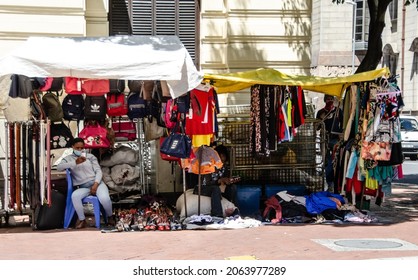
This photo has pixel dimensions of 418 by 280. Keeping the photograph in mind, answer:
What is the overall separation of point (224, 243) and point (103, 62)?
3036 millimetres

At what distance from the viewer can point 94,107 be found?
11.6 m

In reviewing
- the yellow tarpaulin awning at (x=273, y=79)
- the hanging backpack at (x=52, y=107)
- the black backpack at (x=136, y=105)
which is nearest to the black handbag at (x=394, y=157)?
the yellow tarpaulin awning at (x=273, y=79)

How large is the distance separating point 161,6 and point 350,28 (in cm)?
2878

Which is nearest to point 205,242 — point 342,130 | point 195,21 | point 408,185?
point 342,130

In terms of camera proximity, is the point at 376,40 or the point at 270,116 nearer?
the point at 270,116

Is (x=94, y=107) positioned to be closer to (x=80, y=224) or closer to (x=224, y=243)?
(x=80, y=224)

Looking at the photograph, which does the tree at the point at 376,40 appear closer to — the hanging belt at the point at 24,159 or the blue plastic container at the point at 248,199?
the blue plastic container at the point at 248,199

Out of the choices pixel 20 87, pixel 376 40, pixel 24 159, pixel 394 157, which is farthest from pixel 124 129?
pixel 376 40

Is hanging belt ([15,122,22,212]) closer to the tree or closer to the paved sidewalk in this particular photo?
the paved sidewalk

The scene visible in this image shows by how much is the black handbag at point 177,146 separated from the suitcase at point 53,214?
1.73 meters

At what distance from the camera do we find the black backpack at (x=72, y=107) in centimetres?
1157

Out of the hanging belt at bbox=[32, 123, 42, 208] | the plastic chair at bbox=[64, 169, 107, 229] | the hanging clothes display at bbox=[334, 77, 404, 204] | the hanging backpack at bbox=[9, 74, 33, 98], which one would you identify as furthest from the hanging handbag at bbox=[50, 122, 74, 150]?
the hanging clothes display at bbox=[334, 77, 404, 204]

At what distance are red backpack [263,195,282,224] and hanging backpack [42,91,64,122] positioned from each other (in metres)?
3.59

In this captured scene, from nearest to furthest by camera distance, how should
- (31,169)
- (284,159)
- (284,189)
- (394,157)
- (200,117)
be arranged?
(31,169) → (200,117) → (394,157) → (284,189) → (284,159)
